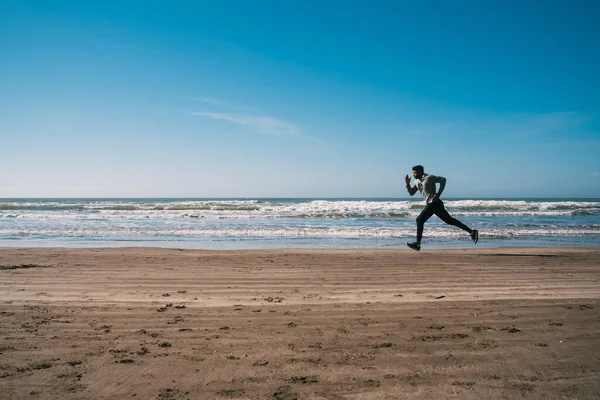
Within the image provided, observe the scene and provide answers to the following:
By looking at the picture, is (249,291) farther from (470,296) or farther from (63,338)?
(470,296)

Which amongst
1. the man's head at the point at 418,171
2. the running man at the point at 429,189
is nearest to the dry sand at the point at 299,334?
the running man at the point at 429,189

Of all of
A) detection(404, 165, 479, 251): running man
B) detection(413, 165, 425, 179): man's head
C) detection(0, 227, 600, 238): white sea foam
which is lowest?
detection(0, 227, 600, 238): white sea foam

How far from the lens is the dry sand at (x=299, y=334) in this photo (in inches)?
107

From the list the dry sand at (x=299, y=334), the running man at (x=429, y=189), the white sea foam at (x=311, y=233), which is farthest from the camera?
the white sea foam at (x=311, y=233)

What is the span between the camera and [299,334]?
3.70 m

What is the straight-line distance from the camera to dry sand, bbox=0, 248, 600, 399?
2.71 meters

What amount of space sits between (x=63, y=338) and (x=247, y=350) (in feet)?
5.88

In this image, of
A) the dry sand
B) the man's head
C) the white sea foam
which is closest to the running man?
the man's head

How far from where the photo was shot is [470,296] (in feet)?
17.2

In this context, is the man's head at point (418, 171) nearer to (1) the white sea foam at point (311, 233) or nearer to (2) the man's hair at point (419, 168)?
(2) the man's hair at point (419, 168)

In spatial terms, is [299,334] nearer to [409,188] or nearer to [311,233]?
[409,188]

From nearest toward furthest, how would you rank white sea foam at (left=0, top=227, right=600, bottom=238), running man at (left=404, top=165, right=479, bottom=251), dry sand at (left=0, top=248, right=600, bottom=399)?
dry sand at (left=0, top=248, right=600, bottom=399) → running man at (left=404, top=165, right=479, bottom=251) → white sea foam at (left=0, top=227, right=600, bottom=238)

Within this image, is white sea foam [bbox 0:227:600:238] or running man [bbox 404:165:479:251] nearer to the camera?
running man [bbox 404:165:479:251]

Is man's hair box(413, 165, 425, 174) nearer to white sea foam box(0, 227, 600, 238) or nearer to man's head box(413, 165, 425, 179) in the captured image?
man's head box(413, 165, 425, 179)
